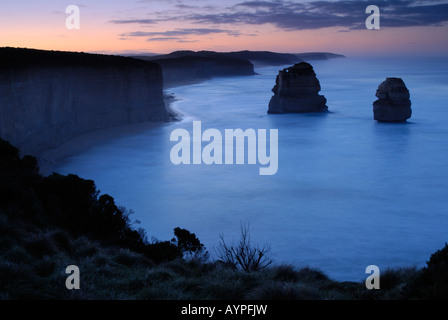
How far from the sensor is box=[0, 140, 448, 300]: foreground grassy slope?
746cm

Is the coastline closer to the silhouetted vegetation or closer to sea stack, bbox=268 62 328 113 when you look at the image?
sea stack, bbox=268 62 328 113

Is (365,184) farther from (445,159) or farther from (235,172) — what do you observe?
(445,159)

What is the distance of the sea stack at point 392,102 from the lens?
53688mm

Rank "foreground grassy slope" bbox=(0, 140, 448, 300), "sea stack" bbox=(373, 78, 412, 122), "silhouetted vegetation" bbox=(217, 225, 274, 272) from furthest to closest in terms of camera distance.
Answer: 1. "sea stack" bbox=(373, 78, 412, 122)
2. "silhouetted vegetation" bbox=(217, 225, 274, 272)
3. "foreground grassy slope" bbox=(0, 140, 448, 300)

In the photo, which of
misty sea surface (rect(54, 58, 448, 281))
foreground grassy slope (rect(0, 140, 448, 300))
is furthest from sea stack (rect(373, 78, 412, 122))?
foreground grassy slope (rect(0, 140, 448, 300))

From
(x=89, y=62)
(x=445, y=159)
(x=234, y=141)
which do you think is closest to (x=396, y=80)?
(x=445, y=159)

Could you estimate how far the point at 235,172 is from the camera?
35.4 metres

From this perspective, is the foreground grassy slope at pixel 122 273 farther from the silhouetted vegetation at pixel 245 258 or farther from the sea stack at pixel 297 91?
the sea stack at pixel 297 91

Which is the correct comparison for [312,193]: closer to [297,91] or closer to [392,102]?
[392,102]

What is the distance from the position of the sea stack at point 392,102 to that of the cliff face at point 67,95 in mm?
28439

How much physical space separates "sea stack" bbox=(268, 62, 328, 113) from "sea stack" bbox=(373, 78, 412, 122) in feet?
35.8

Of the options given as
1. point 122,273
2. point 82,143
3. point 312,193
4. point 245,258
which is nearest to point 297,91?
point 82,143

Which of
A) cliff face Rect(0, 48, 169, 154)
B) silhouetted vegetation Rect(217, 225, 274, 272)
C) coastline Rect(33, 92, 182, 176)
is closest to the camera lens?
silhouetted vegetation Rect(217, 225, 274, 272)
